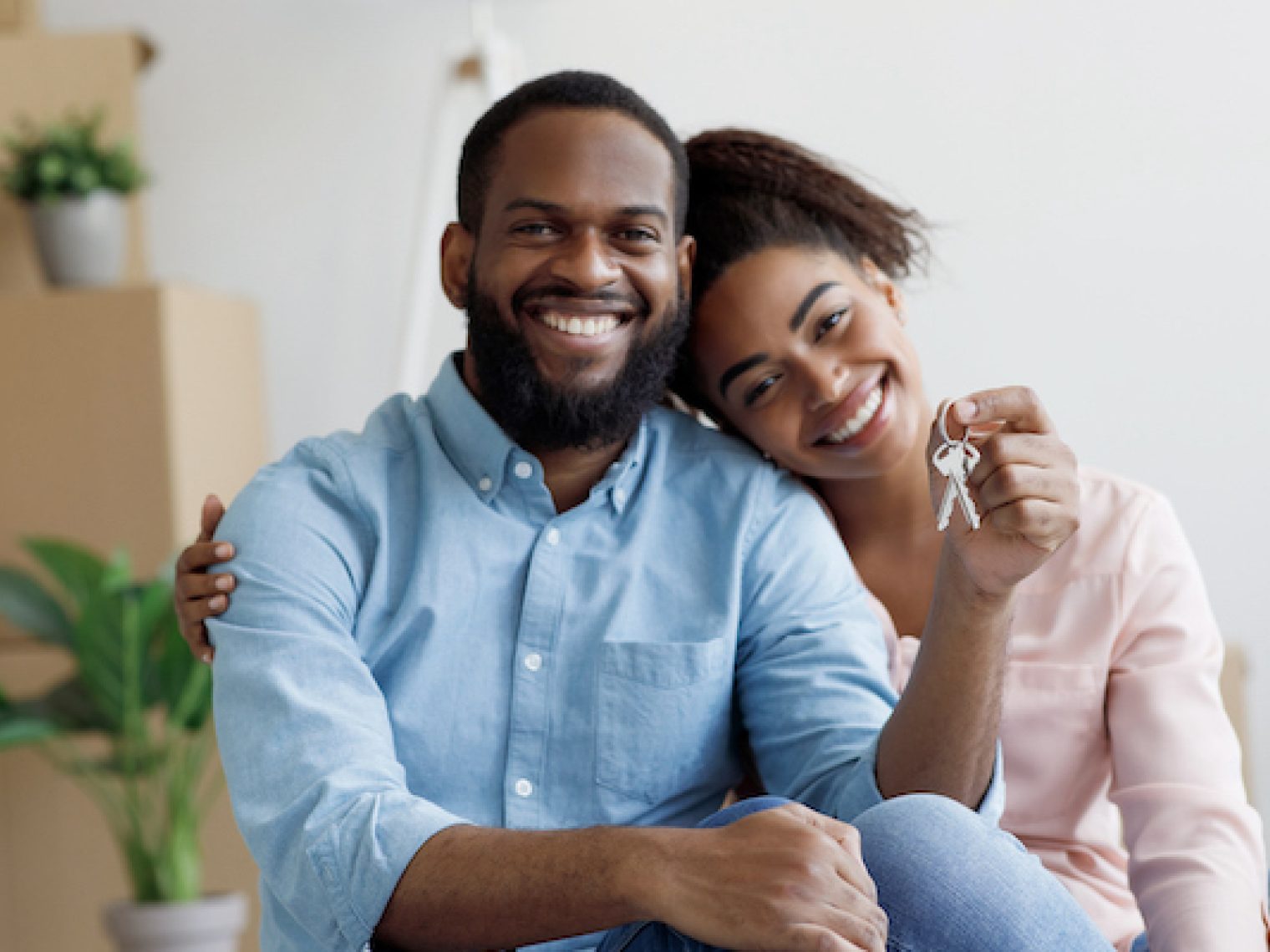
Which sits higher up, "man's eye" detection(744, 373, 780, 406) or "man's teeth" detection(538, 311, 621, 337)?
"man's teeth" detection(538, 311, 621, 337)

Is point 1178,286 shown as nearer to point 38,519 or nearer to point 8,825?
point 38,519

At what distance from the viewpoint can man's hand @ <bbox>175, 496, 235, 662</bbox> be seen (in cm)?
124

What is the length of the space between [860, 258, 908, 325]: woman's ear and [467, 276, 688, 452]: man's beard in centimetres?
23

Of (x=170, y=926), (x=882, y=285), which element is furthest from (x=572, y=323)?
(x=170, y=926)

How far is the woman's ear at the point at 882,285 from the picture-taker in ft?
5.00

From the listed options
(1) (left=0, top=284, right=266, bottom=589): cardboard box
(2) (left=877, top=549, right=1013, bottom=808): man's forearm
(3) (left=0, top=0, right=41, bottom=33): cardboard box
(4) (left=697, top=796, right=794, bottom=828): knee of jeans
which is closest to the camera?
(4) (left=697, top=796, right=794, bottom=828): knee of jeans

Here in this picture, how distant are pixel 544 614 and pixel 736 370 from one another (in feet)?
0.95

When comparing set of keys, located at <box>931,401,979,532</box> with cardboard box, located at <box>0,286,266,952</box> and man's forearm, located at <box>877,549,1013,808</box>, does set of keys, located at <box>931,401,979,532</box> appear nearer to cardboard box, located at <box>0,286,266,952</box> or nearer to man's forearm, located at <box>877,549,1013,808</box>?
Result: man's forearm, located at <box>877,549,1013,808</box>

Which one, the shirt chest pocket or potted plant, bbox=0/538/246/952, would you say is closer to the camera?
the shirt chest pocket

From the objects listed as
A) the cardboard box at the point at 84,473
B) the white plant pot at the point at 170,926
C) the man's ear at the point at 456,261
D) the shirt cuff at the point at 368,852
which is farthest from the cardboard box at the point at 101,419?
the shirt cuff at the point at 368,852

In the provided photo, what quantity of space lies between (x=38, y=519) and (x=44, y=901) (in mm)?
682

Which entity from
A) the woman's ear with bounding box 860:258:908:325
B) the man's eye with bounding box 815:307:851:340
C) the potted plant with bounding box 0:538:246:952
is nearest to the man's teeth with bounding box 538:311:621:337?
the man's eye with bounding box 815:307:851:340

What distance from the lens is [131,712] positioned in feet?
8.85

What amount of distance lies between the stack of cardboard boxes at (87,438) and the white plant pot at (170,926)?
130 millimetres
